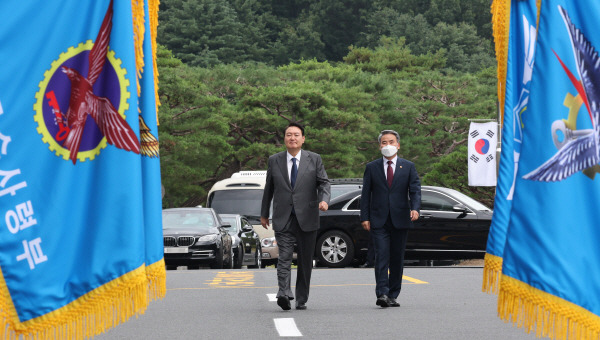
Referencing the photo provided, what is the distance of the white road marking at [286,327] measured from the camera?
25.9ft

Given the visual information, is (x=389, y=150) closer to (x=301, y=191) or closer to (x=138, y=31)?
(x=301, y=191)

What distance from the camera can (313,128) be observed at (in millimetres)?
43688

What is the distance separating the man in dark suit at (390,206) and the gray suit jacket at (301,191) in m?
0.56

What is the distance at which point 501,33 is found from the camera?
5.11 m

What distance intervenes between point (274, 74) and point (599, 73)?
163ft

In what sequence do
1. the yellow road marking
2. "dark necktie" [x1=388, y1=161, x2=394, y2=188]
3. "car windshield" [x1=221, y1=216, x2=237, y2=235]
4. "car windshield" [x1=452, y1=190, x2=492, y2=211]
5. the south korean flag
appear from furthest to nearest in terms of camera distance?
the south korean flag
"car windshield" [x1=221, y1=216, x2=237, y2=235]
"car windshield" [x1=452, y1=190, x2=492, y2=211]
the yellow road marking
"dark necktie" [x1=388, y1=161, x2=394, y2=188]

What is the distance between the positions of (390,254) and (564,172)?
20.8 ft

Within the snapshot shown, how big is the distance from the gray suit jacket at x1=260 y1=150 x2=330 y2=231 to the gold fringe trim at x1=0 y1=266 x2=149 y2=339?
567cm

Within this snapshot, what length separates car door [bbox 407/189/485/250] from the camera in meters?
18.9

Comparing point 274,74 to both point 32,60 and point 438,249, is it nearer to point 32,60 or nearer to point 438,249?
point 438,249

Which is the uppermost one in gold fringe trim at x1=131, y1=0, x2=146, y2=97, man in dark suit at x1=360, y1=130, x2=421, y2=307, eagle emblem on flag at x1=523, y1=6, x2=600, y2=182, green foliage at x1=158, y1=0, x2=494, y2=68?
green foliage at x1=158, y1=0, x2=494, y2=68

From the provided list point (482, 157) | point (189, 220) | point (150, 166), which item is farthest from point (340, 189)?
point (150, 166)

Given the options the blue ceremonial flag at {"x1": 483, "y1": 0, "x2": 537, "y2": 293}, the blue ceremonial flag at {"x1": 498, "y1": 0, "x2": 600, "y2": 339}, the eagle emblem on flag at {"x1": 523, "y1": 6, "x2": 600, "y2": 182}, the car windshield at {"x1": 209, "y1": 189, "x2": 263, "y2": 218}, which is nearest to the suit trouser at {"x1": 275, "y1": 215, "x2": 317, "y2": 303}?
the blue ceremonial flag at {"x1": 483, "y1": 0, "x2": 537, "y2": 293}

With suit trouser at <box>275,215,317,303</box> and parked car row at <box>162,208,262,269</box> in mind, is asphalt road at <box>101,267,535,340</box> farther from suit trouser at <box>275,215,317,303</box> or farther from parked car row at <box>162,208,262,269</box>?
parked car row at <box>162,208,262,269</box>
